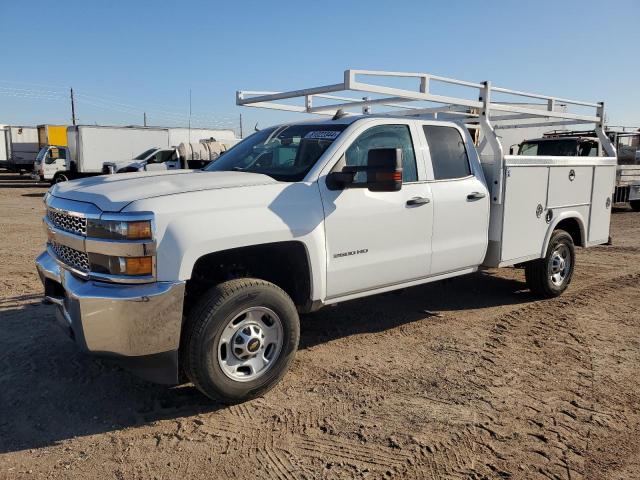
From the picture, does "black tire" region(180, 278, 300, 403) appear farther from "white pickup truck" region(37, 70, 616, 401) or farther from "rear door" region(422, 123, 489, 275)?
"rear door" region(422, 123, 489, 275)

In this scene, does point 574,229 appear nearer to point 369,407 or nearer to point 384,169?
point 384,169

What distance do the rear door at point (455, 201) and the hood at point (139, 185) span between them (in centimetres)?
168

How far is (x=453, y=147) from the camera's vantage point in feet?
17.0

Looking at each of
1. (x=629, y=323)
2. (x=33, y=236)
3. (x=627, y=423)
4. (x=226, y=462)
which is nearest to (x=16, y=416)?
(x=226, y=462)

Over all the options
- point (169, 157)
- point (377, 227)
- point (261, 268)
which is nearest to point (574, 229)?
point (377, 227)

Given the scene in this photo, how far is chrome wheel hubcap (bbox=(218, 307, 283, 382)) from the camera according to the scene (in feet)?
11.9

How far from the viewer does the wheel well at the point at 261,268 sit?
12.4ft

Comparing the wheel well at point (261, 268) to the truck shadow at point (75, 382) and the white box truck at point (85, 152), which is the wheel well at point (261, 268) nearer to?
the truck shadow at point (75, 382)

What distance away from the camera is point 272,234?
12.1 ft

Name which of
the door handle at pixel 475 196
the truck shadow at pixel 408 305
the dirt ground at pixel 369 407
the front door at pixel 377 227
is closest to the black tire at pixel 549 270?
the truck shadow at pixel 408 305

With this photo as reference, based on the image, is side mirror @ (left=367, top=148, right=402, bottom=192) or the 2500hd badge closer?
side mirror @ (left=367, top=148, right=402, bottom=192)

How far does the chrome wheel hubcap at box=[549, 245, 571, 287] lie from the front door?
2296mm

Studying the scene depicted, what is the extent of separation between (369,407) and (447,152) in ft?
8.35

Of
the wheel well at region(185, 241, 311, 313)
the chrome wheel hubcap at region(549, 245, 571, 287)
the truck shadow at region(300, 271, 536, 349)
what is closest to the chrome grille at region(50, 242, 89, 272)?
the wheel well at region(185, 241, 311, 313)
